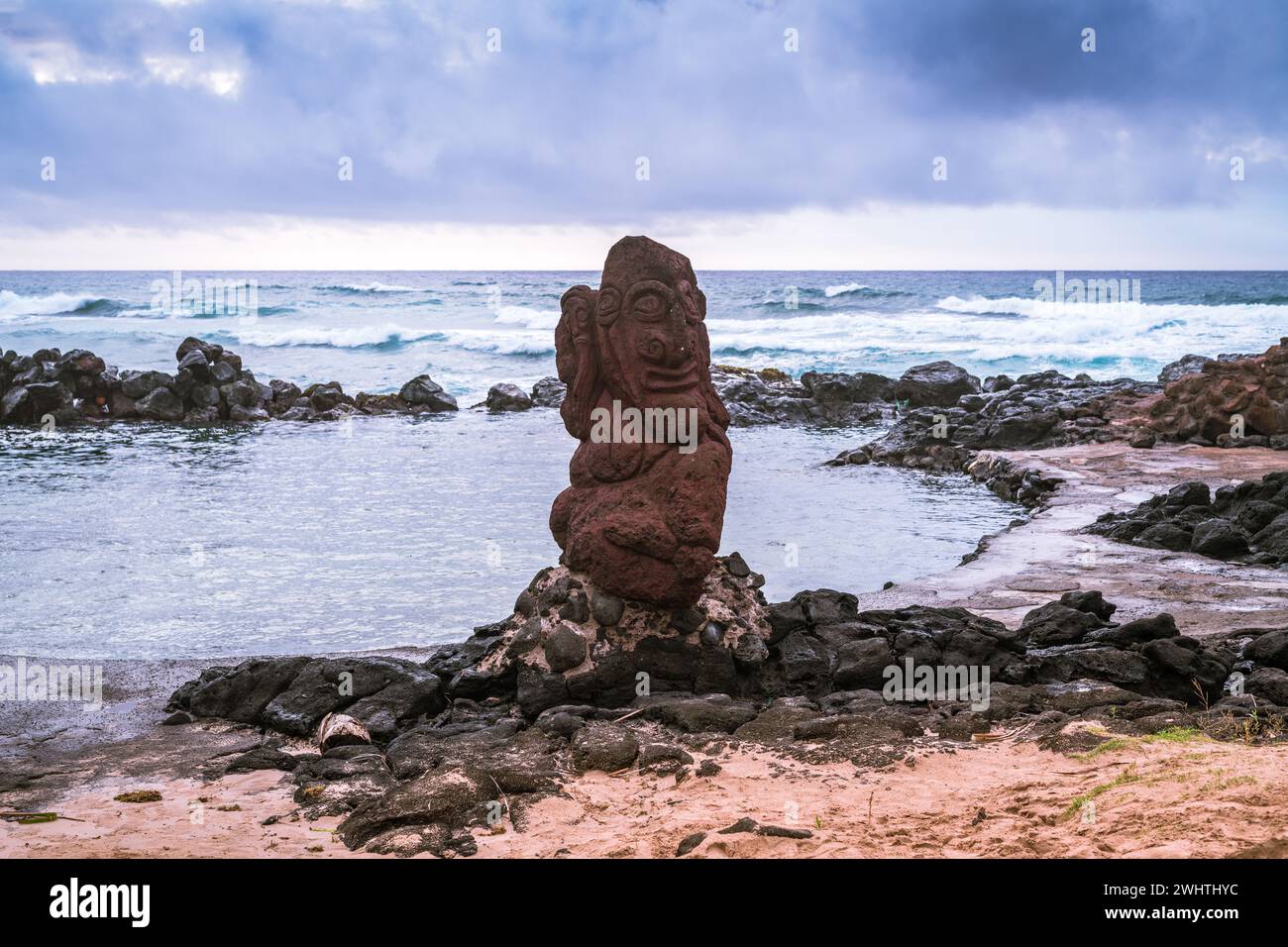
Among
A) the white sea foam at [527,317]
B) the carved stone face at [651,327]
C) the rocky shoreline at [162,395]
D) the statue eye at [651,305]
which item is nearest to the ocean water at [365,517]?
the rocky shoreline at [162,395]

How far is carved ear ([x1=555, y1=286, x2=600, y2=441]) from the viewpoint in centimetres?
686

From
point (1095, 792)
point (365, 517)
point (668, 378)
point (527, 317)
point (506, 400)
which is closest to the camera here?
point (1095, 792)

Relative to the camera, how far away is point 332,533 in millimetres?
12297

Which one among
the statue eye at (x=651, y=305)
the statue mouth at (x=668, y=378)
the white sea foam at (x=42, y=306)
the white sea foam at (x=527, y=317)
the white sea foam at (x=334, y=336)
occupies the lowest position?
the statue mouth at (x=668, y=378)

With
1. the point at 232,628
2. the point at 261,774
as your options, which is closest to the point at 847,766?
the point at 261,774

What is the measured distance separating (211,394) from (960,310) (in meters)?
37.2

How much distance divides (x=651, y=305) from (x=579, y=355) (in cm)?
61

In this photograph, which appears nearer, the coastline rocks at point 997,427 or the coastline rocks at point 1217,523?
the coastline rocks at point 1217,523

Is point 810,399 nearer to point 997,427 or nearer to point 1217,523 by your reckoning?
point 997,427

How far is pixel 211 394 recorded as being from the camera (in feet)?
78.0

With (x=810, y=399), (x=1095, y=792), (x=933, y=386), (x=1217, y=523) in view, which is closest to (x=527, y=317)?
(x=810, y=399)

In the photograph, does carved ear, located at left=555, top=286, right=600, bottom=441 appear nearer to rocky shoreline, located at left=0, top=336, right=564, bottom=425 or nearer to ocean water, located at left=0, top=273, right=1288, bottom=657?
ocean water, located at left=0, top=273, right=1288, bottom=657

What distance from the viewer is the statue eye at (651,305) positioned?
661 cm

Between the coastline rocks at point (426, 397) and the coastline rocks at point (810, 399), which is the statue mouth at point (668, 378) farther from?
the coastline rocks at point (426, 397)
